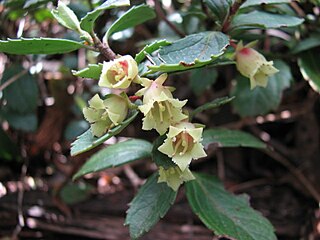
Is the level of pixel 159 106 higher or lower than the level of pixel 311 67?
higher

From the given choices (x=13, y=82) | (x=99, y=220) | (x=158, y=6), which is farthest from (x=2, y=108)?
(x=158, y=6)

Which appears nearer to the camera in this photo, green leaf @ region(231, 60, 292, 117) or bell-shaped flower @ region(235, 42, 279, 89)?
bell-shaped flower @ region(235, 42, 279, 89)

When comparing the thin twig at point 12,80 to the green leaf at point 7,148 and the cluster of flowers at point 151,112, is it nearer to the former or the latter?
the green leaf at point 7,148

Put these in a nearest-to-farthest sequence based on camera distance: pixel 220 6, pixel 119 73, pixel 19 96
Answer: pixel 119 73 → pixel 220 6 → pixel 19 96

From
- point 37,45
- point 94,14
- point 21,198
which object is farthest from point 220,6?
point 21,198

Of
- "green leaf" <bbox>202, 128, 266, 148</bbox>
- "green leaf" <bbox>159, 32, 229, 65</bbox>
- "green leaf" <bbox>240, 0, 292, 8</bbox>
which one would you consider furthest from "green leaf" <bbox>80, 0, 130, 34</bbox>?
"green leaf" <bbox>202, 128, 266, 148</bbox>

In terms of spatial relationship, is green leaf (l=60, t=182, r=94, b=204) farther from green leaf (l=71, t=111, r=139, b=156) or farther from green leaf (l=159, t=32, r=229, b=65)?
green leaf (l=159, t=32, r=229, b=65)

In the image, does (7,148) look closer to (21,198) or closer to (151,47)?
(21,198)
